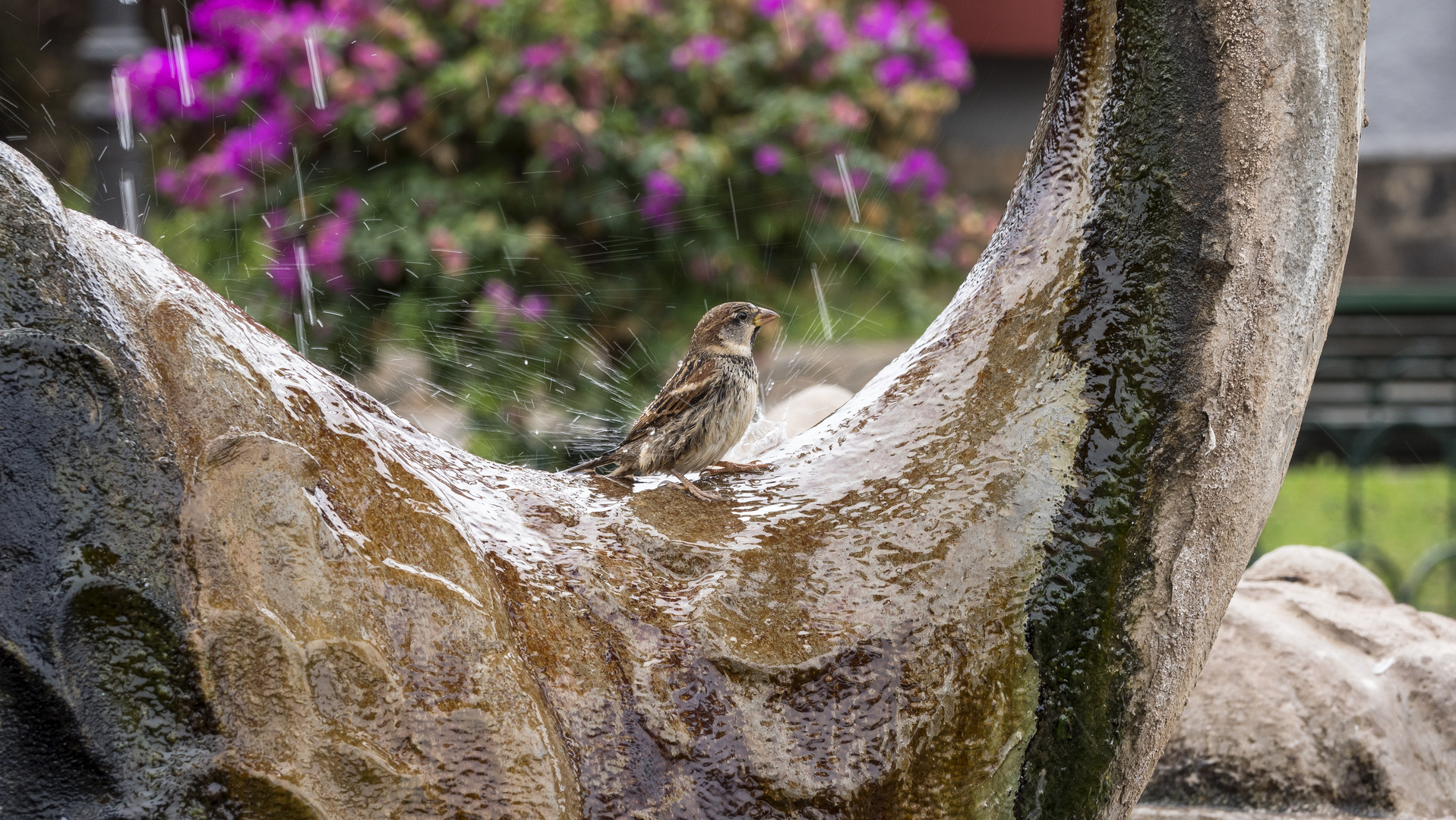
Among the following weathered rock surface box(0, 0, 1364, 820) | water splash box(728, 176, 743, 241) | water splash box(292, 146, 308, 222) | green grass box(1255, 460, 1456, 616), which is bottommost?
green grass box(1255, 460, 1456, 616)

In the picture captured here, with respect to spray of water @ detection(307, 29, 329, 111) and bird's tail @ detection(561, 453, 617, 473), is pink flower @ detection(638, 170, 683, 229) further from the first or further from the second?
bird's tail @ detection(561, 453, 617, 473)

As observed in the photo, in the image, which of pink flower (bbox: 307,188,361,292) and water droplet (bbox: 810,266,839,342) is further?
water droplet (bbox: 810,266,839,342)

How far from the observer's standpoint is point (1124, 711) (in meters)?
1.91

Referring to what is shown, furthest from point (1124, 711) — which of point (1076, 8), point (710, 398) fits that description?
point (1076, 8)

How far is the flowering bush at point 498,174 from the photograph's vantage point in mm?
5797

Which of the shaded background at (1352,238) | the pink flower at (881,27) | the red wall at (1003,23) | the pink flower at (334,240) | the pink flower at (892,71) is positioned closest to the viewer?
the pink flower at (334,240)

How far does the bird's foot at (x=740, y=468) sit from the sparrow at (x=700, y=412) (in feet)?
0.10

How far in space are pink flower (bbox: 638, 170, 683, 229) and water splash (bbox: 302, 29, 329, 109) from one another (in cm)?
152

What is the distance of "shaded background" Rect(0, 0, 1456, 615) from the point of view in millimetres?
6203

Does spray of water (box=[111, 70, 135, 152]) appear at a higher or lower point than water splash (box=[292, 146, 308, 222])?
higher

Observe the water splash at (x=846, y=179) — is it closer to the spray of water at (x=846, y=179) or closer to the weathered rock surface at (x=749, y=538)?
the spray of water at (x=846, y=179)

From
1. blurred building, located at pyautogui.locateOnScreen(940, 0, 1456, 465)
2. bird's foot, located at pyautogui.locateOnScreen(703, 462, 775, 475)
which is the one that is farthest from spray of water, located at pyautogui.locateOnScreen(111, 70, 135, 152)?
→ bird's foot, located at pyautogui.locateOnScreen(703, 462, 775, 475)

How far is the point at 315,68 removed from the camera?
5.98 m

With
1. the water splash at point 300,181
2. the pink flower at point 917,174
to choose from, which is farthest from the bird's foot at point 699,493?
the pink flower at point 917,174
